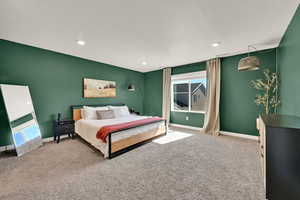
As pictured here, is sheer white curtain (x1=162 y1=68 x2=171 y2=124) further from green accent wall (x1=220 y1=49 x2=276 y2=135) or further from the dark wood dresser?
the dark wood dresser

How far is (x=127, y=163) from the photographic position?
2.31m

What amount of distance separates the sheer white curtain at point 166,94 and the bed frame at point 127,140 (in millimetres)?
1487

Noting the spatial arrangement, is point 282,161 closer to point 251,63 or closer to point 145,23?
point 251,63

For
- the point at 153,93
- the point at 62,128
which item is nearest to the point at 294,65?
the point at 153,93

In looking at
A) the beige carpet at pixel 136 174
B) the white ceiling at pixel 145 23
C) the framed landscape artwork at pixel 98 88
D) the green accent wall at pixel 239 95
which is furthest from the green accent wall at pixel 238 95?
the framed landscape artwork at pixel 98 88

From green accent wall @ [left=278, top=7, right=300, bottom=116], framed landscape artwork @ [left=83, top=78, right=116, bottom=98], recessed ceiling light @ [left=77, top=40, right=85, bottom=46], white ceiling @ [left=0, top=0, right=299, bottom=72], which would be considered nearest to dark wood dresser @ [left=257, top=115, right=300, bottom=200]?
green accent wall @ [left=278, top=7, right=300, bottom=116]

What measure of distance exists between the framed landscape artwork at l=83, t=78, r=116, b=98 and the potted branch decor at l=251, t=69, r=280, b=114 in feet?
15.6

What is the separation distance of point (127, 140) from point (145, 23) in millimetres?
2433

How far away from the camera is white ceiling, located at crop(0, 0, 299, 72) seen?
1759 mm

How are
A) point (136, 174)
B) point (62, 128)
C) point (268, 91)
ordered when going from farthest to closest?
1. point (62, 128)
2. point (268, 91)
3. point (136, 174)

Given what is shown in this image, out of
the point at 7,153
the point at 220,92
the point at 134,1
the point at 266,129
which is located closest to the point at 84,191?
the point at 266,129

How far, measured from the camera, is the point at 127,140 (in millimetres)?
2830

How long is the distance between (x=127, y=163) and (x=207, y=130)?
3.12m

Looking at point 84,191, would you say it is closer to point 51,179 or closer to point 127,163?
point 51,179
